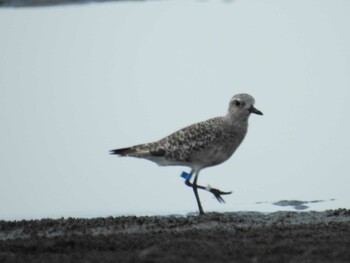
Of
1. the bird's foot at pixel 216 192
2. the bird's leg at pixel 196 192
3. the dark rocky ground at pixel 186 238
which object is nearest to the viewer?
the dark rocky ground at pixel 186 238

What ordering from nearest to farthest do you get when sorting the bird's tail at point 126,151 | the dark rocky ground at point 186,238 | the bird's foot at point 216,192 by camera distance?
the dark rocky ground at point 186,238
the bird's foot at point 216,192
the bird's tail at point 126,151

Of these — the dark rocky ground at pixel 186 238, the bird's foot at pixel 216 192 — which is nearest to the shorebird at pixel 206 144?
the bird's foot at pixel 216 192

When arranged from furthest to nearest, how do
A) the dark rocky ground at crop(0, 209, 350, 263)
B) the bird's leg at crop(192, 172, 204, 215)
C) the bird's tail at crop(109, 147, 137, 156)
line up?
1. the bird's tail at crop(109, 147, 137, 156)
2. the bird's leg at crop(192, 172, 204, 215)
3. the dark rocky ground at crop(0, 209, 350, 263)

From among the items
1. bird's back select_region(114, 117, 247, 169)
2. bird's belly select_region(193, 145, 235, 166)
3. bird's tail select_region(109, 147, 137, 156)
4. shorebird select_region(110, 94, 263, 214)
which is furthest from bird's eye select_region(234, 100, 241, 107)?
bird's tail select_region(109, 147, 137, 156)

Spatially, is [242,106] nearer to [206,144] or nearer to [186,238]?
[206,144]

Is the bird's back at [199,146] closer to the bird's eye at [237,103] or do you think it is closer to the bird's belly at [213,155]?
the bird's belly at [213,155]

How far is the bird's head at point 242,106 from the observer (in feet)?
36.1

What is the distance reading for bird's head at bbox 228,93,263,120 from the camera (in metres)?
11.0

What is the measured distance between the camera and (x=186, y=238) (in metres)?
8.33

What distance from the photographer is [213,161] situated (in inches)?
430

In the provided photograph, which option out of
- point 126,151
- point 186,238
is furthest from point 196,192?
point 186,238

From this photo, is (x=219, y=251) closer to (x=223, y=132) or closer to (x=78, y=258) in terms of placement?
(x=78, y=258)

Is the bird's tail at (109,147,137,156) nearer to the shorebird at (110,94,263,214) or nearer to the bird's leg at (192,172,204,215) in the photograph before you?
the shorebird at (110,94,263,214)

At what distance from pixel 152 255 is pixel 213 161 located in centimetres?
354
